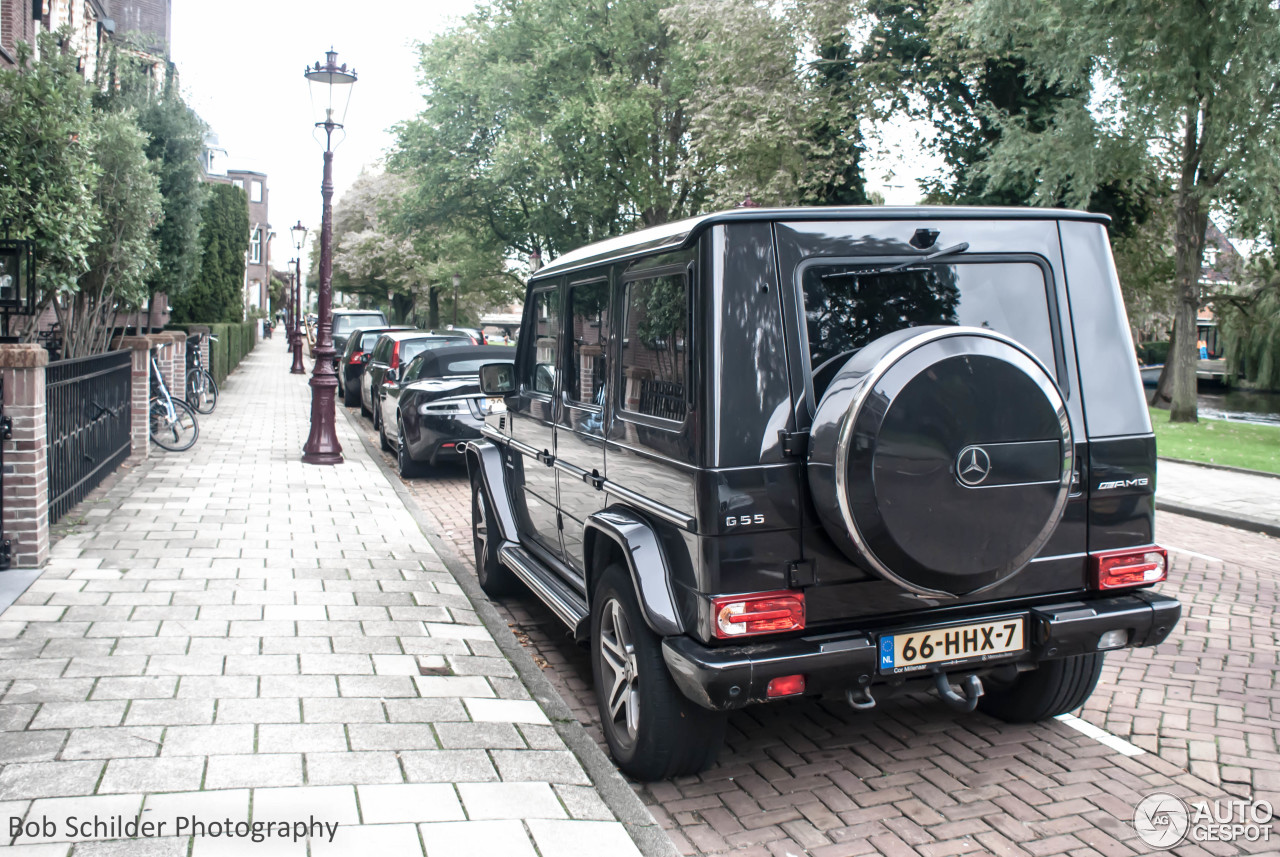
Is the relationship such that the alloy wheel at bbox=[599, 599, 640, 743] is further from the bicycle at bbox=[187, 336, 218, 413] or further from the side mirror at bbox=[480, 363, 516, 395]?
the bicycle at bbox=[187, 336, 218, 413]

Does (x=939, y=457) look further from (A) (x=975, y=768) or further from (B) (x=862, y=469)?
(A) (x=975, y=768)

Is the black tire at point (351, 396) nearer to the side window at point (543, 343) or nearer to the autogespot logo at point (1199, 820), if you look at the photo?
the side window at point (543, 343)

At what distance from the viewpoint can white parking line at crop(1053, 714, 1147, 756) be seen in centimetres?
427

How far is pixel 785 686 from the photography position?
3398 mm

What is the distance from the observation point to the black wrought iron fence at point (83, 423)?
783 centimetres

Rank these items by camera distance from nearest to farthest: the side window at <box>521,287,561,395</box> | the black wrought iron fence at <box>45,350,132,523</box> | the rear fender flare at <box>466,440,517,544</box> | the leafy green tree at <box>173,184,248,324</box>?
the side window at <box>521,287,561,395</box> < the rear fender flare at <box>466,440,517,544</box> < the black wrought iron fence at <box>45,350,132,523</box> < the leafy green tree at <box>173,184,248,324</box>

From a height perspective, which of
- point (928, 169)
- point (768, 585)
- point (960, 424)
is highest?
point (928, 169)

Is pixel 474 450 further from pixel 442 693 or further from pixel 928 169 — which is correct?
pixel 928 169

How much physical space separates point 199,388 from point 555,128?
630 inches

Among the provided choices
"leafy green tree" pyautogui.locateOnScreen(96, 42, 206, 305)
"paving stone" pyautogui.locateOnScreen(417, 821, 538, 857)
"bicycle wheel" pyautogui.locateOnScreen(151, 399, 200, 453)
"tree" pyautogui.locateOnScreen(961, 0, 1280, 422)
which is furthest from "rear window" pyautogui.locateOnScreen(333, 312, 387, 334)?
"paving stone" pyautogui.locateOnScreen(417, 821, 538, 857)

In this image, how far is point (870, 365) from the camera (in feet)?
10.9

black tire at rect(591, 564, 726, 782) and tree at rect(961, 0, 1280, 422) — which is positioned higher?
tree at rect(961, 0, 1280, 422)

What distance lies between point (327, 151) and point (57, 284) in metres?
3.53

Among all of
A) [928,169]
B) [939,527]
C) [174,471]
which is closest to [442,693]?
[939,527]
